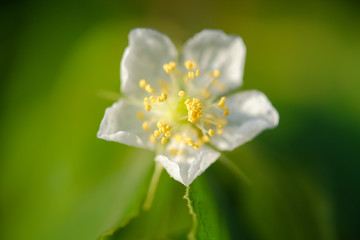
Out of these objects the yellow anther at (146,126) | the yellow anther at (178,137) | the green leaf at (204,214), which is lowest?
the green leaf at (204,214)

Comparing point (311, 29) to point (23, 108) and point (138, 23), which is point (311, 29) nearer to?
point (138, 23)

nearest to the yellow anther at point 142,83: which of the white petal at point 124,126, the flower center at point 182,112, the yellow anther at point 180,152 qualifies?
the flower center at point 182,112

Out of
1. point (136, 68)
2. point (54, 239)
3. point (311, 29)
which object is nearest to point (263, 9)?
point (311, 29)

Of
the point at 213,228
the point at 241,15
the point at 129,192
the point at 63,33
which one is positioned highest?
the point at 241,15

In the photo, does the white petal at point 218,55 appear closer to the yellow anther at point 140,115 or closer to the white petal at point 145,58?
the white petal at point 145,58

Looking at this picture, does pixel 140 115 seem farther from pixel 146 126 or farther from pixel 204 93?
pixel 204 93

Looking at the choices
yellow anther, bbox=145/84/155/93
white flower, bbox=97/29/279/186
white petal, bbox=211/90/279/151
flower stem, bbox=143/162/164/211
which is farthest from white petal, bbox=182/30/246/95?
flower stem, bbox=143/162/164/211
